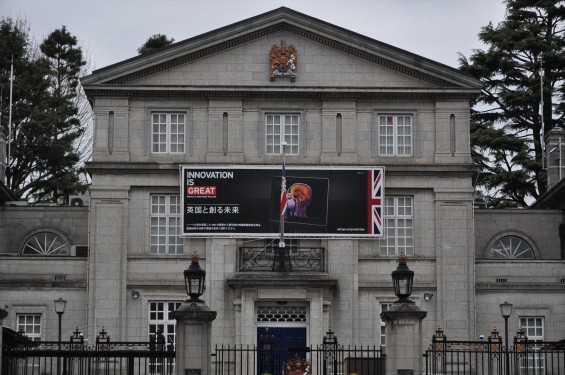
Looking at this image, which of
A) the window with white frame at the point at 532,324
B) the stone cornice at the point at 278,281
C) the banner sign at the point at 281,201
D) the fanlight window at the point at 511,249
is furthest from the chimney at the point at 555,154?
the stone cornice at the point at 278,281

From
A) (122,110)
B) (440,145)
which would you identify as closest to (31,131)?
(122,110)

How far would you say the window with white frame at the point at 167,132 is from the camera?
63.4 meters

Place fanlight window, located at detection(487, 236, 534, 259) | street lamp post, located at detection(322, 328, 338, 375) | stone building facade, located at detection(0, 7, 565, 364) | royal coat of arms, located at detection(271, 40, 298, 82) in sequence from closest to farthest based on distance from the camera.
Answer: street lamp post, located at detection(322, 328, 338, 375) < stone building facade, located at detection(0, 7, 565, 364) < royal coat of arms, located at detection(271, 40, 298, 82) < fanlight window, located at detection(487, 236, 534, 259)

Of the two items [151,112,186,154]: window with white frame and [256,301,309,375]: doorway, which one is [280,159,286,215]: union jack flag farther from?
[151,112,186,154]: window with white frame

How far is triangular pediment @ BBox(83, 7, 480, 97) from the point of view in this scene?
6331 cm

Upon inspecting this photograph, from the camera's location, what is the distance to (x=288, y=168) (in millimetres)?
62906

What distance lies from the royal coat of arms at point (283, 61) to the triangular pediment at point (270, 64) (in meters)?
0.19

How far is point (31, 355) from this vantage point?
4294cm

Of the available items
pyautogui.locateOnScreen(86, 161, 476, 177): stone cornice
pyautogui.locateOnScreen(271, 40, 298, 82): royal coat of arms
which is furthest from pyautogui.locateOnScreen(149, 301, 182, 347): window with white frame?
pyautogui.locateOnScreen(271, 40, 298, 82): royal coat of arms

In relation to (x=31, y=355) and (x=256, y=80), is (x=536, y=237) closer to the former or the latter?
(x=256, y=80)

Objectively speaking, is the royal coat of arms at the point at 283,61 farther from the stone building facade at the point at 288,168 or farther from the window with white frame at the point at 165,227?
the window with white frame at the point at 165,227

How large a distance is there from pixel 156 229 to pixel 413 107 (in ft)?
35.5

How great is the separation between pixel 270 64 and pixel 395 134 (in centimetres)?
547

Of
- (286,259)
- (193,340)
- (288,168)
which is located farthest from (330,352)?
(288,168)
